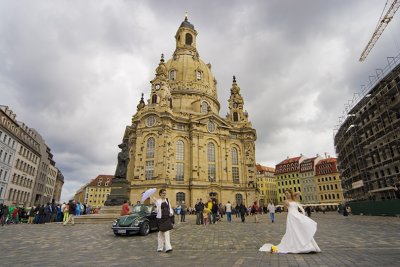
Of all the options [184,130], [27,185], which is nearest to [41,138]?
[27,185]

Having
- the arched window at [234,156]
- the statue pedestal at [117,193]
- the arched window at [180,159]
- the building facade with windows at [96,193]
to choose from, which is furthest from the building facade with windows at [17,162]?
the building facade with windows at [96,193]

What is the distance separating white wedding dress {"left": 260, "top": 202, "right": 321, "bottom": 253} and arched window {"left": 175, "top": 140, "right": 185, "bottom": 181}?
39.5m

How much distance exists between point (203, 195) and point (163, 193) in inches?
1521

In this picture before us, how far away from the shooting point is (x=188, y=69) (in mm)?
61656

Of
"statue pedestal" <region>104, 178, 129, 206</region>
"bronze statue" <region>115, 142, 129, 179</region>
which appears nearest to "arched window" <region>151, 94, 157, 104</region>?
"bronze statue" <region>115, 142, 129, 179</region>

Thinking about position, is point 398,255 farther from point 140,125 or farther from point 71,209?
point 140,125

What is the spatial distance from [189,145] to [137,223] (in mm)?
36986

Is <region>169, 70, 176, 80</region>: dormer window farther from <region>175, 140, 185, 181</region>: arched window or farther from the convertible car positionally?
the convertible car

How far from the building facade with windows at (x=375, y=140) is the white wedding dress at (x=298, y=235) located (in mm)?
28375

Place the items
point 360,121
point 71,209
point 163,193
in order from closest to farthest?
1. point 163,193
2. point 71,209
3. point 360,121

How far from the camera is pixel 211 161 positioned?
5062 cm

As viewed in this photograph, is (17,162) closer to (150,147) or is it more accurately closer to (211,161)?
(150,147)

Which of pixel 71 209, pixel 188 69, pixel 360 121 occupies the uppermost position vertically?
pixel 188 69

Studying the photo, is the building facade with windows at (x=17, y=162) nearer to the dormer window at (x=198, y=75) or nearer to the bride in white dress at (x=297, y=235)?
the bride in white dress at (x=297, y=235)
